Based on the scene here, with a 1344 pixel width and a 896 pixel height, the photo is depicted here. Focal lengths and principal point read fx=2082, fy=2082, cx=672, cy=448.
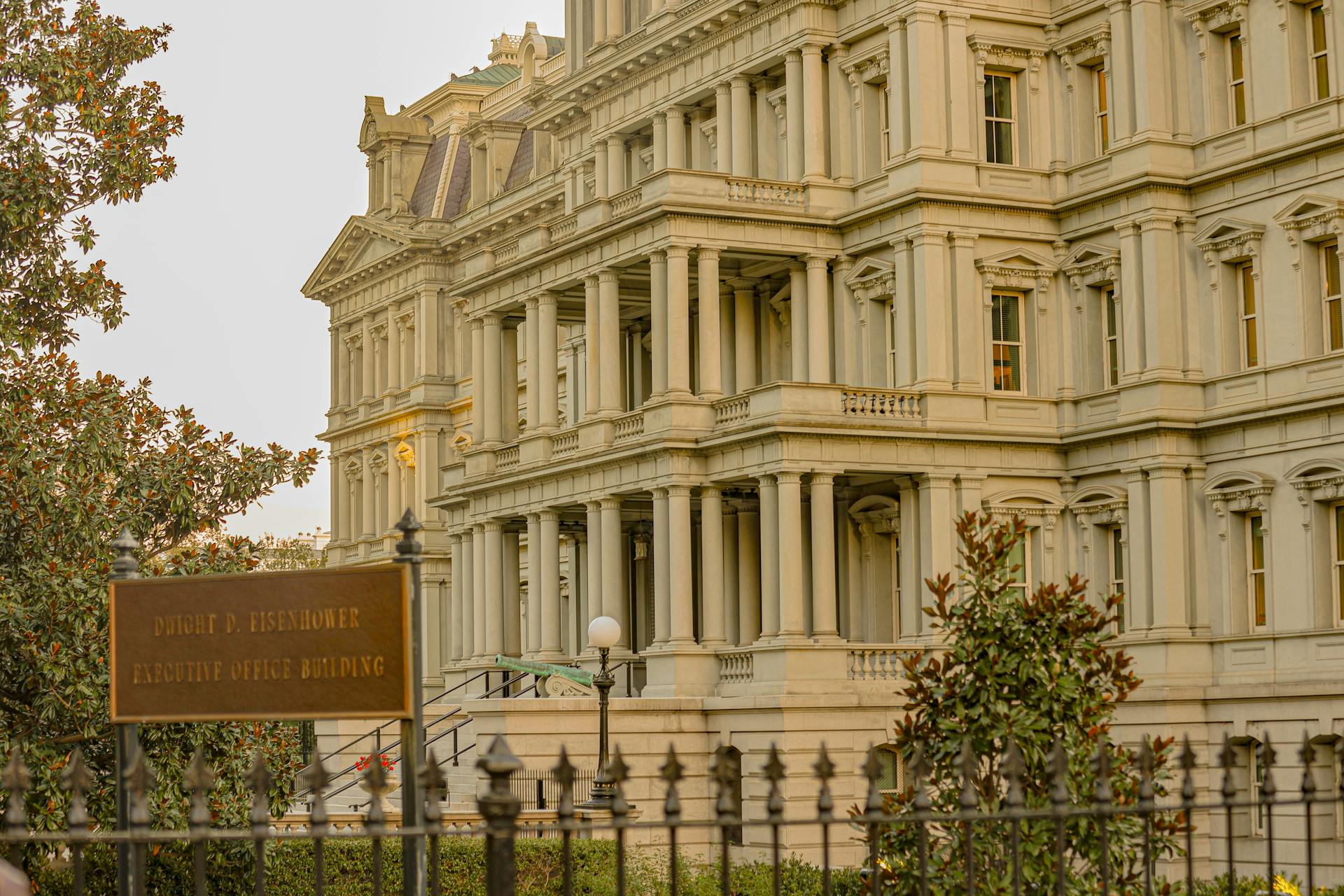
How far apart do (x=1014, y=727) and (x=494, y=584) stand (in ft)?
105

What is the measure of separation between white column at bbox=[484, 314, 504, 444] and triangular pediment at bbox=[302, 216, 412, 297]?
1769cm

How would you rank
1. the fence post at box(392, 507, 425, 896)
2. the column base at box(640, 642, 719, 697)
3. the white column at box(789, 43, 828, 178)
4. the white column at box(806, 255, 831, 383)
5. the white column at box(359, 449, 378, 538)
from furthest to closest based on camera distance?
1. the white column at box(359, 449, 378, 538)
2. the white column at box(789, 43, 828, 178)
3. the white column at box(806, 255, 831, 383)
4. the column base at box(640, 642, 719, 697)
5. the fence post at box(392, 507, 425, 896)

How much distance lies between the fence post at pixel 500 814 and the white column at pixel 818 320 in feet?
104

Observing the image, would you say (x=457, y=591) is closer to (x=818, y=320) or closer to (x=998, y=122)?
(x=818, y=320)

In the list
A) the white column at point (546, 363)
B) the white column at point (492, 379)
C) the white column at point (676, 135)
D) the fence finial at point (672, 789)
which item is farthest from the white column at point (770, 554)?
the fence finial at point (672, 789)

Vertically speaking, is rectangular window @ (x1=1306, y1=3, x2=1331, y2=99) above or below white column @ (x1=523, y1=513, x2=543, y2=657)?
above

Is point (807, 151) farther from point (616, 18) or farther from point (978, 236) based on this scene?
point (616, 18)

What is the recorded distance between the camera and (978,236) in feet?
130

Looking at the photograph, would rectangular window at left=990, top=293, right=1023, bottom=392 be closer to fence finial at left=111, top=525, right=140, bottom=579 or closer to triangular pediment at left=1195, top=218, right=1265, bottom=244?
triangular pediment at left=1195, top=218, right=1265, bottom=244

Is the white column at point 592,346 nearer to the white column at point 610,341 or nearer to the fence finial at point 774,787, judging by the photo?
the white column at point 610,341

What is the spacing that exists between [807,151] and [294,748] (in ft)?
69.2

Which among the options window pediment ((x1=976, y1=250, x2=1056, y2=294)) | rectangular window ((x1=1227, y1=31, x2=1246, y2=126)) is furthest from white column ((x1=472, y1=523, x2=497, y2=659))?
rectangular window ((x1=1227, y1=31, x2=1246, y2=126))

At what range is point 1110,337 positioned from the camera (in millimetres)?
39500

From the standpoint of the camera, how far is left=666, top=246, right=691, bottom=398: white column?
39.5 meters
